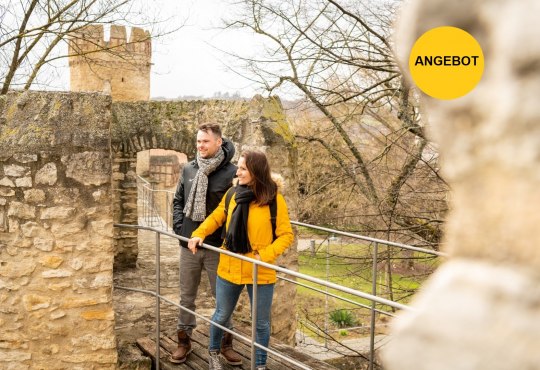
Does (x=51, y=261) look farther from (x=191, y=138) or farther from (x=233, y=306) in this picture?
A: (x=191, y=138)

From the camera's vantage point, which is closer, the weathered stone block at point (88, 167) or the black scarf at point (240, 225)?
the black scarf at point (240, 225)

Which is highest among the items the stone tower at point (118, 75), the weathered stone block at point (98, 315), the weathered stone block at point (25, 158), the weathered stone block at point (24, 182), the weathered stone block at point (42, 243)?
the stone tower at point (118, 75)

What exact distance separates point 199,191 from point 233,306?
0.83m

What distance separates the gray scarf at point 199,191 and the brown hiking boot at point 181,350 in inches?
35.4

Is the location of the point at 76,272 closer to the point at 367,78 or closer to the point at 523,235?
the point at 523,235

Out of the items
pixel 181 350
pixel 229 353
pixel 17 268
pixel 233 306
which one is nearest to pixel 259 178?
pixel 233 306

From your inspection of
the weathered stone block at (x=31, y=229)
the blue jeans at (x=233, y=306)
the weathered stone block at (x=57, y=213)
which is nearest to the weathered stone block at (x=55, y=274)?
the weathered stone block at (x=31, y=229)

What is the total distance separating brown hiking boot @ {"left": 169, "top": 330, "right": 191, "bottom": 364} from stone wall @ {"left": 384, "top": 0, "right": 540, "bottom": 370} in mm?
3503

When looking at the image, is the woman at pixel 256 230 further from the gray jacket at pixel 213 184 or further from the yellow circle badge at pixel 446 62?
the yellow circle badge at pixel 446 62

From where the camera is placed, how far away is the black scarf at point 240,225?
3.43 meters

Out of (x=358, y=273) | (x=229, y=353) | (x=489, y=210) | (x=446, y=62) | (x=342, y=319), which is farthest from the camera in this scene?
(x=342, y=319)

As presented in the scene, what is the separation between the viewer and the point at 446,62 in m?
0.94

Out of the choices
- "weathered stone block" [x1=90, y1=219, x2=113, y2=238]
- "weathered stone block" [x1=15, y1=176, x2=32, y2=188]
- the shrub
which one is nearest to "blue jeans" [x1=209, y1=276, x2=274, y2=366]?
"weathered stone block" [x1=90, y1=219, x2=113, y2=238]

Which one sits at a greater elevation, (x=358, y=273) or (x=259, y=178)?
(x=259, y=178)
